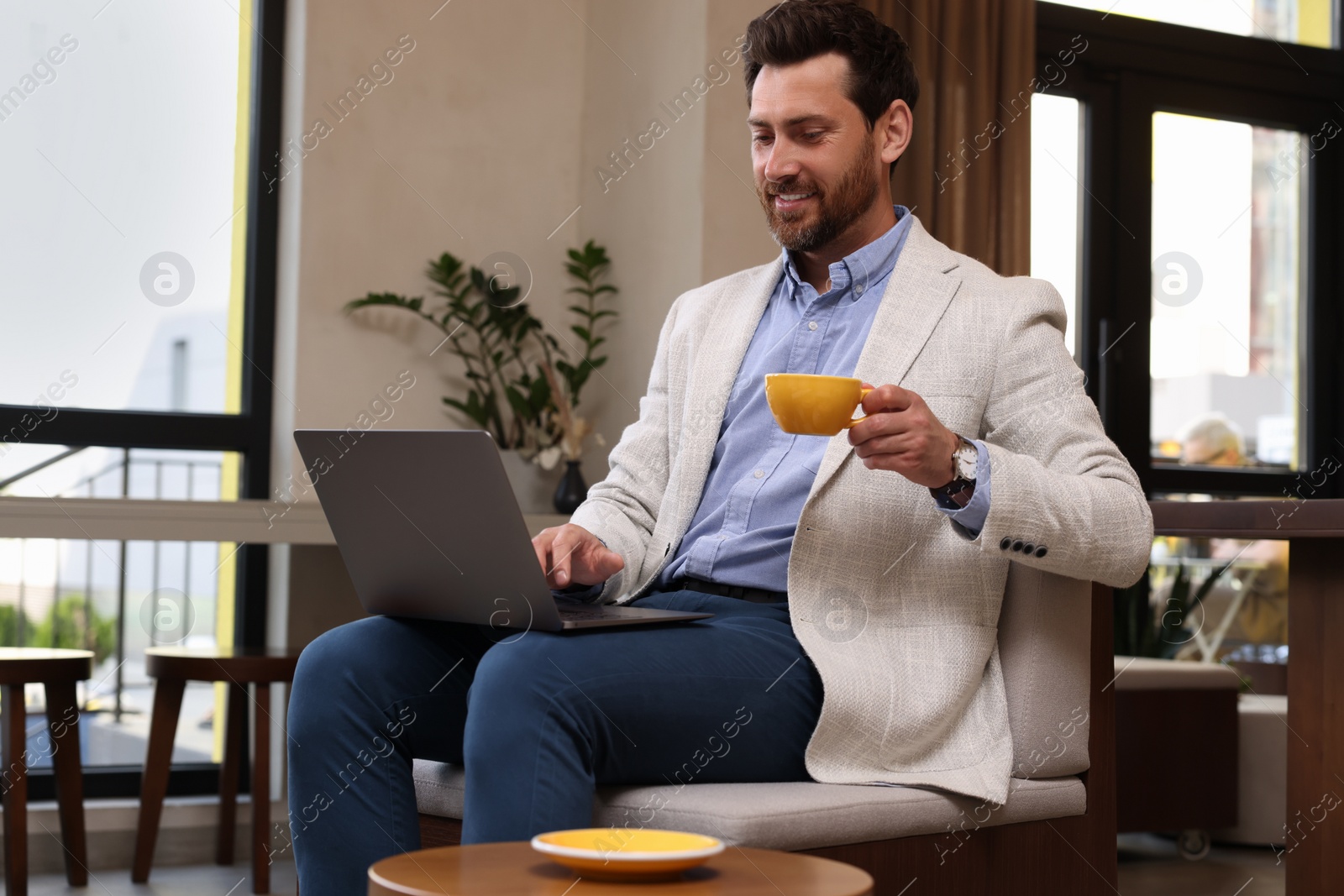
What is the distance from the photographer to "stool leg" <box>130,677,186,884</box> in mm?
2887

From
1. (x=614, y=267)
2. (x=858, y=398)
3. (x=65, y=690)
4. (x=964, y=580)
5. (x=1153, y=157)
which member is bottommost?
(x=65, y=690)

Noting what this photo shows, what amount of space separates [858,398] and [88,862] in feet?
8.07

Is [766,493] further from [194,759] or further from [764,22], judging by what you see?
[194,759]

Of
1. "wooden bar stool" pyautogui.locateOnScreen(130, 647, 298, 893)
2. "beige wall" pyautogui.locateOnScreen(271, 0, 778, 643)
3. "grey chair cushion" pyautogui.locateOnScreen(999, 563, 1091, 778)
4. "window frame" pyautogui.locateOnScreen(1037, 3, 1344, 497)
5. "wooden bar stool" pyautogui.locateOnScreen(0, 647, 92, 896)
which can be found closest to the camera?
"grey chair cushion" pyautogui.locateOnScreen(999, 563, 1091, 778)

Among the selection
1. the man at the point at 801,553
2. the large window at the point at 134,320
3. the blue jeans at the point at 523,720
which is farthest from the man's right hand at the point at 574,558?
the large window at the point at 134,320

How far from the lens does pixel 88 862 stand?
3.07 m

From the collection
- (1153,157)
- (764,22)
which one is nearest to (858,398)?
(764,22)

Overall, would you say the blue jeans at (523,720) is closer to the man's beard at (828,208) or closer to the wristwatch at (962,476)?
the wristwatch at (962,476)

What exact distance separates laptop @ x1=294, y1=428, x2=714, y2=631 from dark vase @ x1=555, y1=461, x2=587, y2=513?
5.85ft

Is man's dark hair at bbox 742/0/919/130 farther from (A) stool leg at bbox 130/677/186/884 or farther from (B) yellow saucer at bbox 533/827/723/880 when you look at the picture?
(A) stool leg at bbox 130/677/186/884

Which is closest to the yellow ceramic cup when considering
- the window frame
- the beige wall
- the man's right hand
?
the man's right hand

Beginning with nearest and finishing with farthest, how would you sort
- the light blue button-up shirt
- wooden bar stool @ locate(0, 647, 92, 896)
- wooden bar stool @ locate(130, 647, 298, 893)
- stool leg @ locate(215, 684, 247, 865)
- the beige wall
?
the light blue button-up shirt
wooden bar stool @ locate(0, 647, 92, 896)
wooden bar stool @ locate(130, 647, 298, 893)
stool leg @ locate(215, 684, 247, 865)
the beige wall

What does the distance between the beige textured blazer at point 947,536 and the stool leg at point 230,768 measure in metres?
1.70

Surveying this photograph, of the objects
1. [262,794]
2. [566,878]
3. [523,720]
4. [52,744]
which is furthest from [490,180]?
[566,878]
